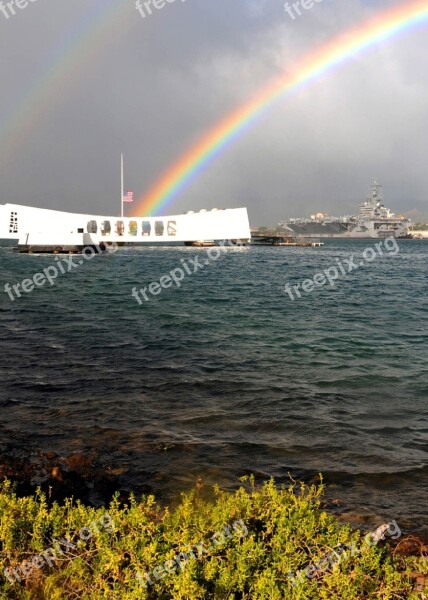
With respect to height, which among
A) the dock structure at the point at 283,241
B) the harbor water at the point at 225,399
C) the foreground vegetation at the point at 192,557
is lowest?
the harbor water at the point at 225,399

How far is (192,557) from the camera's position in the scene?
4.11m

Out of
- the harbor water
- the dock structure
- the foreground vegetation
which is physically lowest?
the harbor water

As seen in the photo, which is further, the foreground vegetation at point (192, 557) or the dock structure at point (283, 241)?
the dock structure at point (283, 241)

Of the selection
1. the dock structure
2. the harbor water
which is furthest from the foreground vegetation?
the dock structure

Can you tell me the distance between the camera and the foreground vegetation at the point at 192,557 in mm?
4020

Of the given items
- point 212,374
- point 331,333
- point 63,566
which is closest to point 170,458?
point 63,566

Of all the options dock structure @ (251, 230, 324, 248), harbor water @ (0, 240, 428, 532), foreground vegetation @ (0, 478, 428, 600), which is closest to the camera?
foreground vegetation @ (0, 478, 428, 600)

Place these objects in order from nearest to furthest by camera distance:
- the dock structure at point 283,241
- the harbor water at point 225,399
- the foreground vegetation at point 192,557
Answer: the foreground vegetation at point 192,557 < the harbor water at point 225,399 < the dock structure at point 283,241

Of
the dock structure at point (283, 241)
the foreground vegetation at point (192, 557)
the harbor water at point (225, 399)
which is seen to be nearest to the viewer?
the foreground vegetation at point (192, 557)

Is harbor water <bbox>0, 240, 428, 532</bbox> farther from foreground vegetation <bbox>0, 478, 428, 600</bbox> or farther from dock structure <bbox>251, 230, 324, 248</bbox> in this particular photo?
dock structure <bbox>251, 230, 324, 248</bbox>

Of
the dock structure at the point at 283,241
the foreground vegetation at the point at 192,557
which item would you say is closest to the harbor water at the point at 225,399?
the foreground vegetation at the point at 192,557

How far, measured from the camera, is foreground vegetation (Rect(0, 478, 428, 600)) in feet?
13.2

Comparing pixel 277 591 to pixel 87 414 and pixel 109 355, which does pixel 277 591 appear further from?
pixel 109 355

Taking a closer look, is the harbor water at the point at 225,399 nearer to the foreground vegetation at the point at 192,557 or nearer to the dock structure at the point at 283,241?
the foreground vegetation at the point at 192,557
